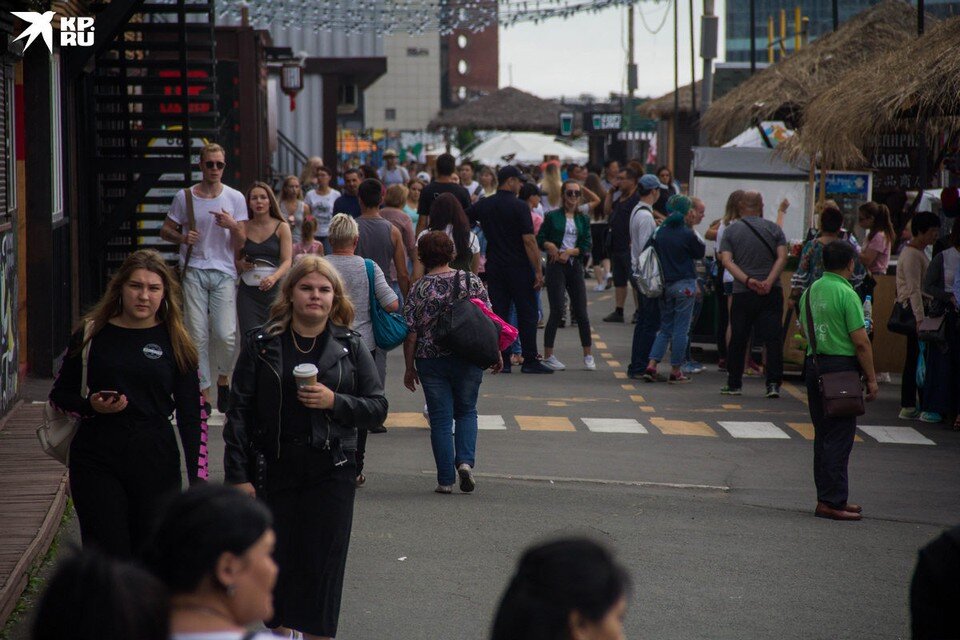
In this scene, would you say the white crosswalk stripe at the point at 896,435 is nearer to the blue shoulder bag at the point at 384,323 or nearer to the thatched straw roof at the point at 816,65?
the blue shoulder bag at the point at 384,323

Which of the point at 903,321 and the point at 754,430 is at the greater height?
the point at 903,321

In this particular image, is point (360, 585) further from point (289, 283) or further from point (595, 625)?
point (595, 625)

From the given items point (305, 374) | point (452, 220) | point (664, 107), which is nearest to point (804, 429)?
point (452, 220)

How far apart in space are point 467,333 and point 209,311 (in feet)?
9.69

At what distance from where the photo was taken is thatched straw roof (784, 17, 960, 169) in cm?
1367

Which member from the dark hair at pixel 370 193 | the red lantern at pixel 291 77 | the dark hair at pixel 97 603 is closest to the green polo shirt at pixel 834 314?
the dark hair at pixel 370 193

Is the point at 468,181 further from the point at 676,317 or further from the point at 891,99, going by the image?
the point at 891,99

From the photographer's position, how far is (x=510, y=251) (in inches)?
576

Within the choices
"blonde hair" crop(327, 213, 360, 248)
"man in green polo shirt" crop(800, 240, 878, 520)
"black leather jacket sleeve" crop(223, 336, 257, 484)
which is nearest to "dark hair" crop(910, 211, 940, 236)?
"man in green polo shirt" crop(800, 240, 878, 520)

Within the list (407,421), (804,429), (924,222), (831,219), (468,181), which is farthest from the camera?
(468,181)

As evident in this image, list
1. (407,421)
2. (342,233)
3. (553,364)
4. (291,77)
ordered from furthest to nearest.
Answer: (291,77) → (553,364) → (407,421) → (342,233)

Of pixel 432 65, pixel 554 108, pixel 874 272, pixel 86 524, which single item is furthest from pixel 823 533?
pixel 432 65

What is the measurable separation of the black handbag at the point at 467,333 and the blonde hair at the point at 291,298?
114 inches

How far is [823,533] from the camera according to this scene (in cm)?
820
